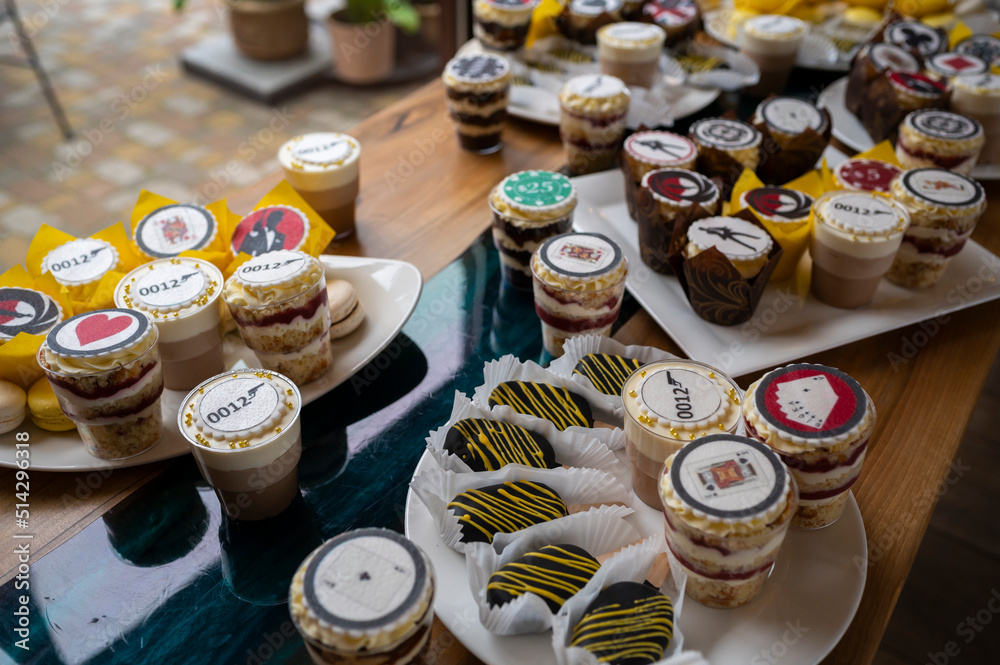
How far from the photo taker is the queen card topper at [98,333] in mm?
1259

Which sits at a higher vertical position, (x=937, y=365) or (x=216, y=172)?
(x=937, y=365)

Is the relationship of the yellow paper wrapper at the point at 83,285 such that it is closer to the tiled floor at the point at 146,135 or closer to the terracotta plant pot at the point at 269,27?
the tiled floor at the point at 146,135

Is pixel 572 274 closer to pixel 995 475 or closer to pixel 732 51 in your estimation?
pixel 732 51

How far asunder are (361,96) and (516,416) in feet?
13.2

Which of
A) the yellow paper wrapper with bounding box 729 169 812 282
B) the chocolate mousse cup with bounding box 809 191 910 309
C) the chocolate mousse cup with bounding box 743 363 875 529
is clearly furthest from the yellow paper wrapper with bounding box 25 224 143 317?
the chocolate mousse cup with bounding box 809 191 910 309

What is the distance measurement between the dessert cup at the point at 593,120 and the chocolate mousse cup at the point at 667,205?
0.29 m

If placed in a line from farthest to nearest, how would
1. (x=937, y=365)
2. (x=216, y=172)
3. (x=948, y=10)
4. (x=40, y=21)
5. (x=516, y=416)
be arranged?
(x=40, y=21), (x=216, y=172), (x=948, y=10), (x=937, y=365), (x=516, y=416)

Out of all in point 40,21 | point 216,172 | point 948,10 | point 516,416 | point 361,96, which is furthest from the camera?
point 40,21

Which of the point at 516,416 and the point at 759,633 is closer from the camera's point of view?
the point at 759,633

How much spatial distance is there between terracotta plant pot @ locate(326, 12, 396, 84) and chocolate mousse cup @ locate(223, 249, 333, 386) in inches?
145

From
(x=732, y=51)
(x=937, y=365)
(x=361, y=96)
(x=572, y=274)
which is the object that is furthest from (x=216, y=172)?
(x=937, y=365)

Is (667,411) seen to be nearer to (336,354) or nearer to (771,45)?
(336,354)

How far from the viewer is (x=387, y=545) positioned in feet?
3.37

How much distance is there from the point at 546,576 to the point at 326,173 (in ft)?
3.59
